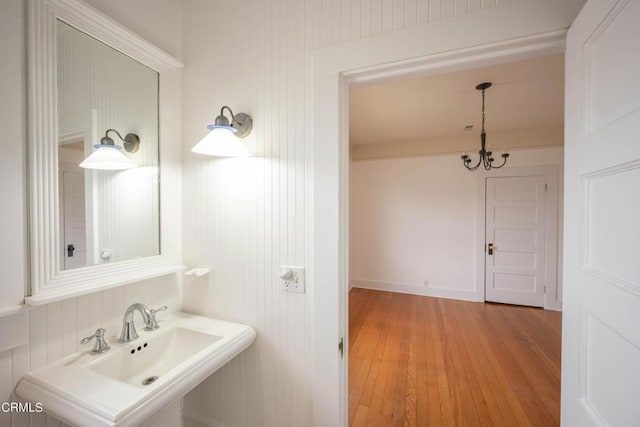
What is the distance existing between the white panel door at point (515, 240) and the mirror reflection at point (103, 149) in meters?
4.38

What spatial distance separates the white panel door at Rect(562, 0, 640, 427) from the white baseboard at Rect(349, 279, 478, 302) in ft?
11.6

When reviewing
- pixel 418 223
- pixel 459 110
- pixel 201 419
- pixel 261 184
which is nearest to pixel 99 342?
pixel 201 419

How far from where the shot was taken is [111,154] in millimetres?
1149

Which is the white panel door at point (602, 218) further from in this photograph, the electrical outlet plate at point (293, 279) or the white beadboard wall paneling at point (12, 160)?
the white beadboard wall paneling at point (12, 160)

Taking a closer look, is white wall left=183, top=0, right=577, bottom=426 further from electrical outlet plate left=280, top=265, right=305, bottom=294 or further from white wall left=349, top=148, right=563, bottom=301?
white wall left=349, top=148, right=563, bottom=301

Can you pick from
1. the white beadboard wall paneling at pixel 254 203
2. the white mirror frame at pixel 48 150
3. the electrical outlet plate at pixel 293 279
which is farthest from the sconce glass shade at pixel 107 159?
the electrical outlet plate at pixel 293 279

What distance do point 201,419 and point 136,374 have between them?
0.54 meters

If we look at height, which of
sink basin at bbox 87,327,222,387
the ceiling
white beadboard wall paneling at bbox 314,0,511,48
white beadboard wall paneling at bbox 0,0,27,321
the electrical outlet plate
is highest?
the ceiling

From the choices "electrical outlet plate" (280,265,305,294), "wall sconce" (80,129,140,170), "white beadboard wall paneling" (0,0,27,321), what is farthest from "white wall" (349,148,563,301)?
"white beadboard wall paneling" (0,0,27,321)

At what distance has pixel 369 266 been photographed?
4.61 meters

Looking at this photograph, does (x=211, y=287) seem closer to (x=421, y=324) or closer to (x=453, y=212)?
(x=421, y=324)

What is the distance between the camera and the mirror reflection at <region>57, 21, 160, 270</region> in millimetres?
1002

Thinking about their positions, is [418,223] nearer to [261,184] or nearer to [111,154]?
[261,184]

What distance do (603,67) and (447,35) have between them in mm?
471
